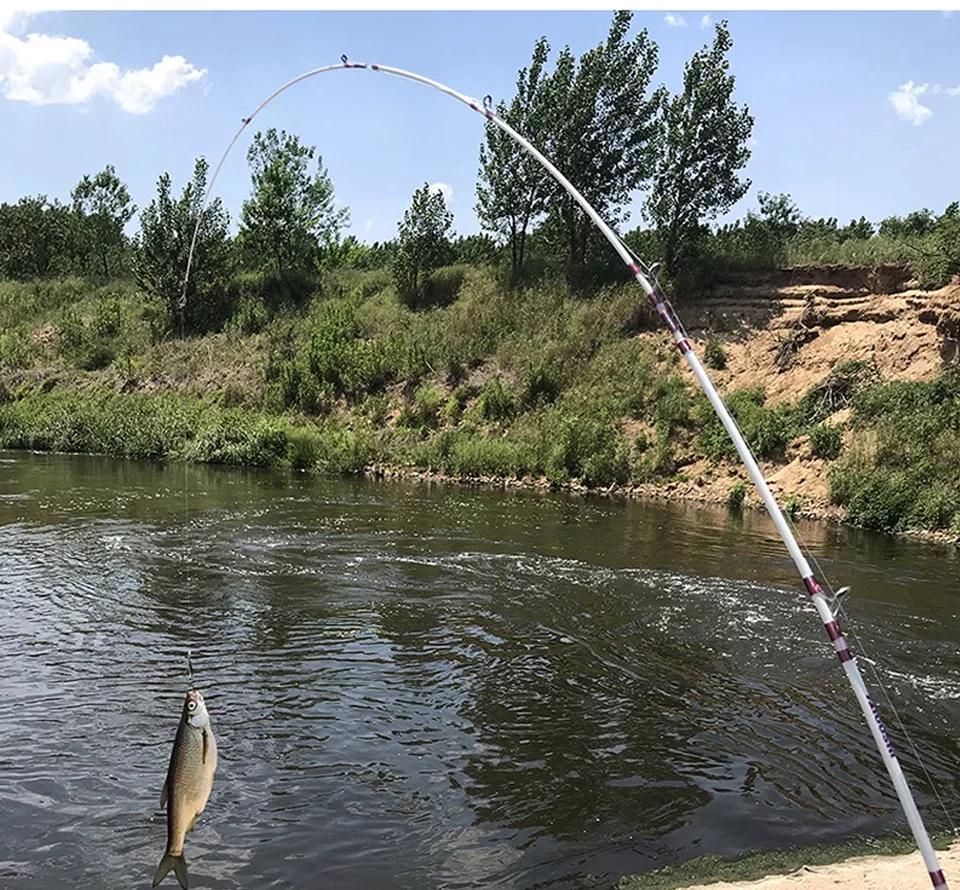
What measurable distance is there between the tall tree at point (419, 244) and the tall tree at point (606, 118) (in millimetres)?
6878

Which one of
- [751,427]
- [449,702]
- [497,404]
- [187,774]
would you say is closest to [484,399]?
[497,404]

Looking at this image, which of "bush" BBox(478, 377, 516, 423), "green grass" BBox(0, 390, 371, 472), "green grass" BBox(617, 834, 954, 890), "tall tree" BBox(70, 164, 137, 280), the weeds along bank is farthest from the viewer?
"tall tree" BBox(70, 164, 137, 280)

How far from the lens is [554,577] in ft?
53.7

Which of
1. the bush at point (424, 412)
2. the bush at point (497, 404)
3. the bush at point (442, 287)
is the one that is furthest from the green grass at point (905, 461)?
the bush at point (442, 287)

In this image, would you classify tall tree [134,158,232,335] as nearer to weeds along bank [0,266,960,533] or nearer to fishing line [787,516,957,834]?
weeds along bank [0,266,960,533]

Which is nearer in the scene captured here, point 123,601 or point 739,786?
point 739,786

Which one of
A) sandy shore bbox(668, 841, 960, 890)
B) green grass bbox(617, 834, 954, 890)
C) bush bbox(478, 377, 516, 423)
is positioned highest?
bush bbox(478, 377, 516, 423)

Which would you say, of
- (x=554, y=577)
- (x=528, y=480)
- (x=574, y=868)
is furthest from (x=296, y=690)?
(x=528, y=480)

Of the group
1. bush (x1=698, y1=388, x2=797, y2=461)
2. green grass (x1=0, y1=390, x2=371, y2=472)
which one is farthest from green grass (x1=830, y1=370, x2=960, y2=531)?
green grass (x1=0, y1=390, x2=371, y2=472)

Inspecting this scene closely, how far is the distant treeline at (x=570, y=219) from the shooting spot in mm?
38562

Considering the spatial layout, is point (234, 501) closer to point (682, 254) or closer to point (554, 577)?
point (554, 577)

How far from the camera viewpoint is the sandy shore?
239 inches

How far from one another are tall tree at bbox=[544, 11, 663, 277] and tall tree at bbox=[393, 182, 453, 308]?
688 centimetres

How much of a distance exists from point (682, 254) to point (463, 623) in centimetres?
3036
